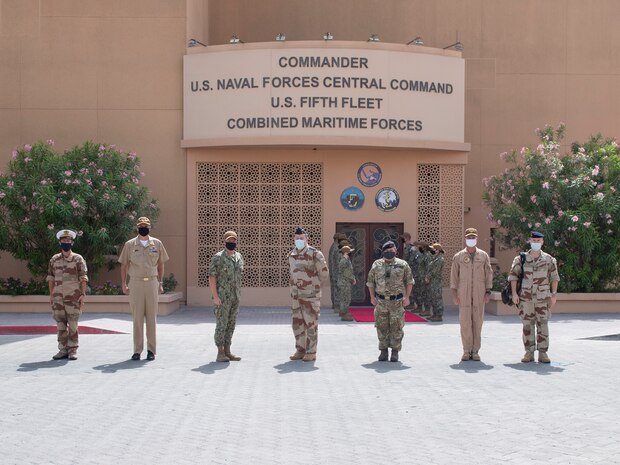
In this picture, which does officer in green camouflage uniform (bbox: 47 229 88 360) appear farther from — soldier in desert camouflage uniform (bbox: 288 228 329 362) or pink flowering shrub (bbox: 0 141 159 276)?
pink flowering shrub (bbox: 0 141 159 276)

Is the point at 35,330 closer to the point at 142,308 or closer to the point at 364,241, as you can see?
the point at 142,308

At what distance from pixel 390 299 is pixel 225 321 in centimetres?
227

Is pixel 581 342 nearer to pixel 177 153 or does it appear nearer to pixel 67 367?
pixel 67 367

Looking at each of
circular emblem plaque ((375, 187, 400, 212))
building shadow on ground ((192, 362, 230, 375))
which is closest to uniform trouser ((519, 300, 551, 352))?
building shadow on ground ((192, 362, 230, 375))

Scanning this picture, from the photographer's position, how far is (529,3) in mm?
23906

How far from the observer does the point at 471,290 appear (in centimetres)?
1240

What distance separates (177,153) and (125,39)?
9.74 ft

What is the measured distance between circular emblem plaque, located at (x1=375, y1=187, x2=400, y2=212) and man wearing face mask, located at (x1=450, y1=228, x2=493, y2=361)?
360 inches

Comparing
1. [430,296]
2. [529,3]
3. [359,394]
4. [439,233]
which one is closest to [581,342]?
[430,296]

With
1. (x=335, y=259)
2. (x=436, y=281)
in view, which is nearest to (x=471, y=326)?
(x=436, y=281)

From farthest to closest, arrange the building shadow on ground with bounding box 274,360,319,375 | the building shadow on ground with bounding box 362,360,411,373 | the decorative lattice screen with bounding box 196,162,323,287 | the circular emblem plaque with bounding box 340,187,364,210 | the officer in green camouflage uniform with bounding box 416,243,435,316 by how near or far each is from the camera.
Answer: the circular emblem plaque with bounding box 340,187,364,210 → the decorative lattice screen with bounding box 196,162,323,287 → the officer in green camouflage uniform with bounding box 416,243,435,316 → the building shadow on ground with bounding box 362,360,411,373 → the building shadow on ground with bounding box 274,360,319,375

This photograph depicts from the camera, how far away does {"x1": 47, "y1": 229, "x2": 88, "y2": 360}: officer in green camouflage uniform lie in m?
12.5

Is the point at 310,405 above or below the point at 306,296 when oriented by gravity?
below

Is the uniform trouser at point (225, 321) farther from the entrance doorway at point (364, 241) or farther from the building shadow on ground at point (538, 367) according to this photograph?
the entrance doorway at point (364, 241)
